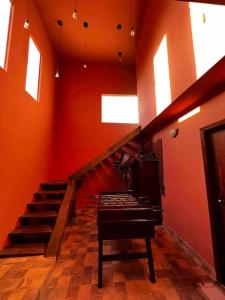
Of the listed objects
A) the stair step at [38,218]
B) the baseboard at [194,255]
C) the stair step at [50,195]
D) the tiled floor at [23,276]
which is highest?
the stair step at [50,195]

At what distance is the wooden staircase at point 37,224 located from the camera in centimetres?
267

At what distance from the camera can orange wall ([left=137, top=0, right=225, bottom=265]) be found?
2.31m

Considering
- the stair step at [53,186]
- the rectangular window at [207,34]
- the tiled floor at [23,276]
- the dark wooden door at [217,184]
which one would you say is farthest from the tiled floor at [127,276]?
the rectangular window at [207,34]

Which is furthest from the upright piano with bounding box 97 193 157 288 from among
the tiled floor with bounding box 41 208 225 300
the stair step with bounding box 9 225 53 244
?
the stair step with bounding box 9 225 53 244

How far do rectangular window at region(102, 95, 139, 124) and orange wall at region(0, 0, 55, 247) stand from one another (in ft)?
7.62

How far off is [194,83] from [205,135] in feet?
2.51

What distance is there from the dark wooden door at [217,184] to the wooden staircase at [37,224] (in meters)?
2.63

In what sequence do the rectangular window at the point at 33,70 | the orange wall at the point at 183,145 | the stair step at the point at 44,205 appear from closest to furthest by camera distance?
the orange wall at the point at 183,145
the stair step at the point at 44,205
the rectangular window at the point at 33,70

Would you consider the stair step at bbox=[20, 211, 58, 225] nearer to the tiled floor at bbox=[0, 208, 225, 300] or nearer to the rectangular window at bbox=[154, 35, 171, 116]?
the tiled floor at bbox=[0, 208, 225, 300]

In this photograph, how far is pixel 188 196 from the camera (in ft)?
9.07

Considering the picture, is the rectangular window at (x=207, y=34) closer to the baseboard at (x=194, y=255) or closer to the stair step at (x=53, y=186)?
the baseboard at (x=194, y=255)

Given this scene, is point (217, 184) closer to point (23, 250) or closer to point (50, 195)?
point (23, 250)

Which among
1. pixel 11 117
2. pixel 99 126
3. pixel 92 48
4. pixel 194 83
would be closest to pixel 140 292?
pixel 194 83

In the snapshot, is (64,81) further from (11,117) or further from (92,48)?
(11,117)
